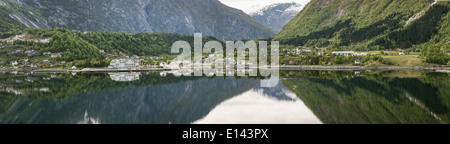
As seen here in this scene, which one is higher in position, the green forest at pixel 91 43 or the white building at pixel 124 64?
the green forest at pixel 91 43

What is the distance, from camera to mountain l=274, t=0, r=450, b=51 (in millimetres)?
105375

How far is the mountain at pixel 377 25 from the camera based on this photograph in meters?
105

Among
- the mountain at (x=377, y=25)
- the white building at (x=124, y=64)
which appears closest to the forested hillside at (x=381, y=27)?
the mountain at (x=377, y=25)

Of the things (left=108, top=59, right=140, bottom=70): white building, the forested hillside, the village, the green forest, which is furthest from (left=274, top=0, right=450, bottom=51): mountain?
(left=108, top=59, right=140, bottom=70): white building

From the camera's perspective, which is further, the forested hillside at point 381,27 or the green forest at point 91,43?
the green forest at point 91,43

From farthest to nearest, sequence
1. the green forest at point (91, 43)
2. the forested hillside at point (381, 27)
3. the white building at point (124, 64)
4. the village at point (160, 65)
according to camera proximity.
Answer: the green forest at point (91, 43), the forested hillside at point (381, 27), the white building at point (124, 64), the village at point (160, 65)

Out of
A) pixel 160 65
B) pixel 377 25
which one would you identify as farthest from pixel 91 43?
pixel 377 25

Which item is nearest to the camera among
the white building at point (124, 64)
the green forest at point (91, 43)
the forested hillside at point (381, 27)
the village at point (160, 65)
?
the village at point (160, 65)

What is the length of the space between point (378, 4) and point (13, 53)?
153484mm

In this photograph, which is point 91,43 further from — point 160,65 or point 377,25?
point 377,25

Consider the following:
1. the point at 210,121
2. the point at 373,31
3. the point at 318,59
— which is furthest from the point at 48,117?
the point at 373,31

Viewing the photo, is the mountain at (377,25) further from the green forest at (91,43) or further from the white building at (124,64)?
the white building at (124,64)

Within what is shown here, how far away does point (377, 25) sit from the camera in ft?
437

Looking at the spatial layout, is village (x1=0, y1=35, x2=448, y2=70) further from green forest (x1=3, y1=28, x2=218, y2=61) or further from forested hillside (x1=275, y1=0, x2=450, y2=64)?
forested hillside (x1=275, y1=0, x2=450, y2=64)
